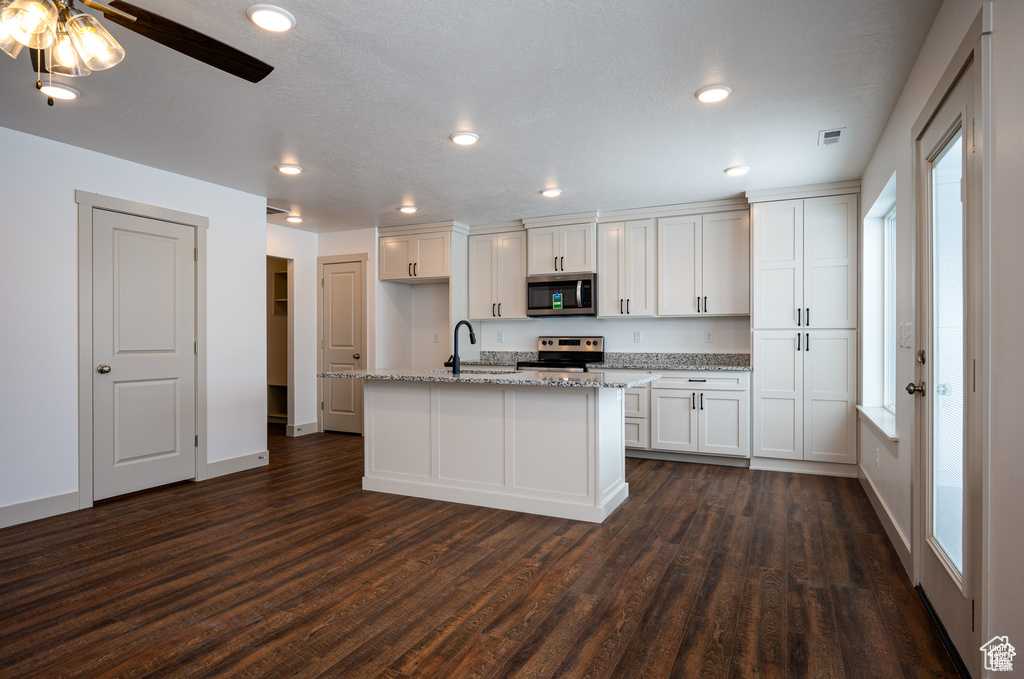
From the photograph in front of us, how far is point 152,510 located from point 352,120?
2.90m

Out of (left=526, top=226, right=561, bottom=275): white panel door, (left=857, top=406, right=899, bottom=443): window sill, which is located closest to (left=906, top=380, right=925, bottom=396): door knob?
(left=857, top=406, right=899, bottom=443): window sill

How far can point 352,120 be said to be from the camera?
10.8ft

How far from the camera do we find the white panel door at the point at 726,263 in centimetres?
517

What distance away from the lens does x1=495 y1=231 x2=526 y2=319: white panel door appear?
6152mm

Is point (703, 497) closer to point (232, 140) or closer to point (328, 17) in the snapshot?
point (328, 17)

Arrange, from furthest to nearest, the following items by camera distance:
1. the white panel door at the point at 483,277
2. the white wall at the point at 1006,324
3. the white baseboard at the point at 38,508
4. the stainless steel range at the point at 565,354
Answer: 1. the white panel door at the point at 483,277
2. the stainless steel range at the point at 565,354
3. the white baseboard at the point at 38,508
4. the white wall at the point at 1006,324

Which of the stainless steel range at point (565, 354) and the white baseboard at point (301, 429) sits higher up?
the stainless steel range at point (565, 354)

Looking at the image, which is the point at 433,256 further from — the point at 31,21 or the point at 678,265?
the point at 31,21

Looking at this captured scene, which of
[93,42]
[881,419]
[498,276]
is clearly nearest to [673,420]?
[881,419]

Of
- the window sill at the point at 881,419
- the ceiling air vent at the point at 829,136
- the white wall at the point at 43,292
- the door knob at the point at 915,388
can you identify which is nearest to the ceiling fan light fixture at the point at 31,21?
the white wall at the point at 43,292

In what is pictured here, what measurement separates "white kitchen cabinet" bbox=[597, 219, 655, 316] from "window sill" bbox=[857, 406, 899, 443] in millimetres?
1991

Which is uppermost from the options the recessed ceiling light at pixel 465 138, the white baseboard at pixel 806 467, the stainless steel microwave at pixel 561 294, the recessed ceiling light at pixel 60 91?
the recessed ceiling light at pixel 60 91

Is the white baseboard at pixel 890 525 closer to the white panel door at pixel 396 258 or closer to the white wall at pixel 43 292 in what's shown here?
the white panel door at pixel 396 258

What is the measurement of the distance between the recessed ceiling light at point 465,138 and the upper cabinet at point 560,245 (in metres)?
2.31
